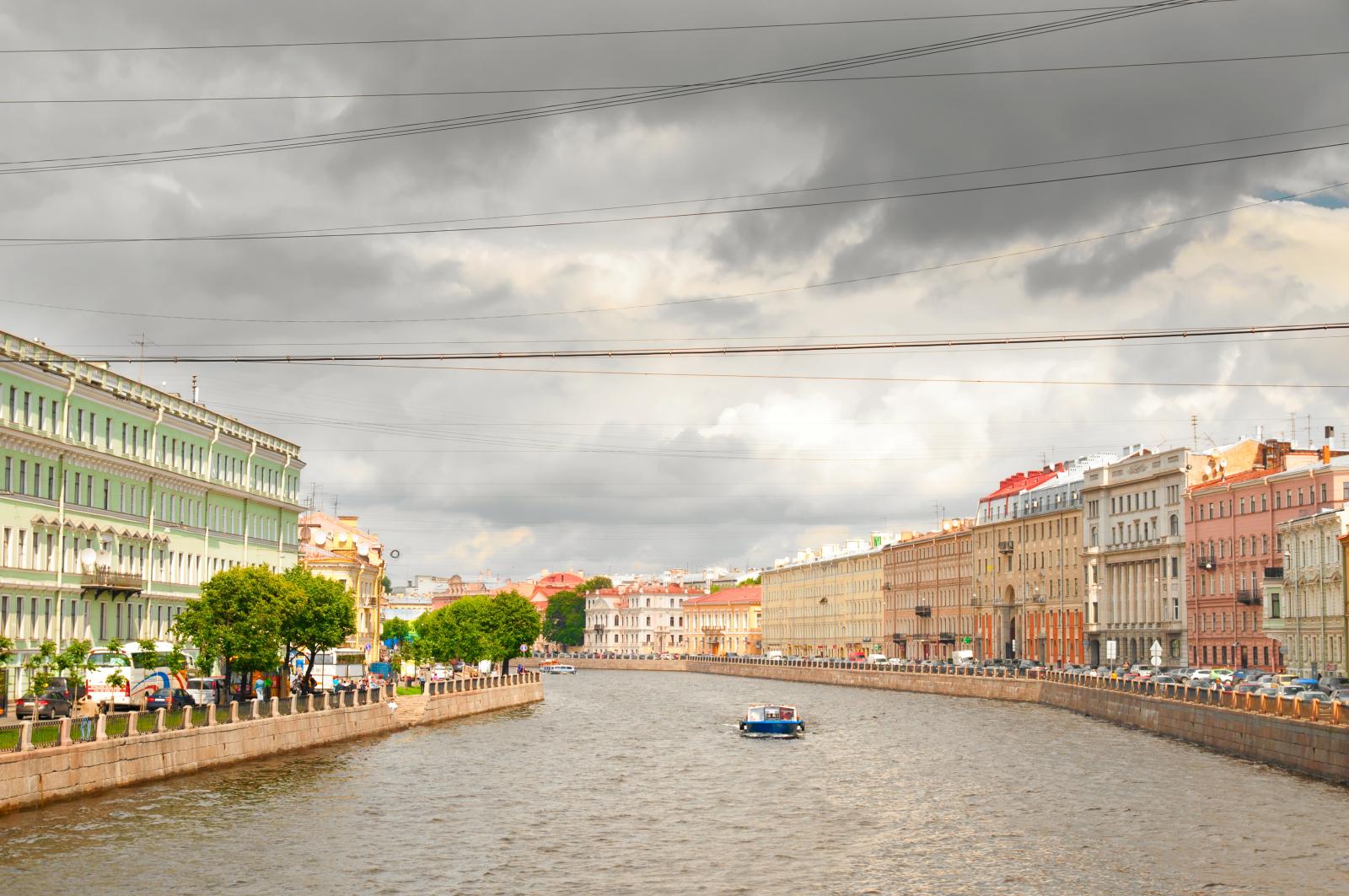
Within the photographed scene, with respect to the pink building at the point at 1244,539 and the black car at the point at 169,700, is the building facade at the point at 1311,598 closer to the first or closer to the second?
the pink building at the point at 1244,539

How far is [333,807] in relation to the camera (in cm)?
4497

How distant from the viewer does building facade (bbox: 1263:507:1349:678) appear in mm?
84938

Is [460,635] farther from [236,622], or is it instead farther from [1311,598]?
[236,622]

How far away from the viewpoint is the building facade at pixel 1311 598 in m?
84.9

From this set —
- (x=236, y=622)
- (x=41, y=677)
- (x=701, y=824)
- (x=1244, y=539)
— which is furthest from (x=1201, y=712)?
(x=1244, y=539)

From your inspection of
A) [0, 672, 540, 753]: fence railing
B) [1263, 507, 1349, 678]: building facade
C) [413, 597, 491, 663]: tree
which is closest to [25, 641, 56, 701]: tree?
[0, 672, 540, 753]: fence railing

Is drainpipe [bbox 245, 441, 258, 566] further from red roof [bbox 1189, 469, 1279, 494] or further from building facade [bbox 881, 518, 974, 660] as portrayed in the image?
building facade [bbox 881, 518, 974, 660]

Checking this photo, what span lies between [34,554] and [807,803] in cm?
3277

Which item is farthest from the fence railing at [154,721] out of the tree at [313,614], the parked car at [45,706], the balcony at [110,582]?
the balcony at [110,582]

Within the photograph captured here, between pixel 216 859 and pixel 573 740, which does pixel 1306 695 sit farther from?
pixel 216 859

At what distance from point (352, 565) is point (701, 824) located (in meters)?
90.8

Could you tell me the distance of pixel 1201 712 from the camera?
65.5 m

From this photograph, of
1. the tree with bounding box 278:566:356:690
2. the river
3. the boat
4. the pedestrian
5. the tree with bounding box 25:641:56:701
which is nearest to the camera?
the river

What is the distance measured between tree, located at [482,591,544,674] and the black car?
81.4 meters
